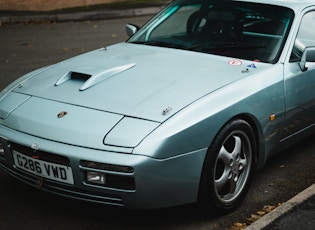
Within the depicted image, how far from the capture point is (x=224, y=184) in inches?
162

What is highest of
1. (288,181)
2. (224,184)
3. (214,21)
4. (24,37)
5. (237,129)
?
(214,21)

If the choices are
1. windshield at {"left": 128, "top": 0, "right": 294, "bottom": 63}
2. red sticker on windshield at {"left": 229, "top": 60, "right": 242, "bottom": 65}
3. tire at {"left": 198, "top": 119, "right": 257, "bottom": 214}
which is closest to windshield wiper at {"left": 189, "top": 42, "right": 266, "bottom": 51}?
windshield at {"left": 128, "top": 0, "right": 294, "bottom": 63}

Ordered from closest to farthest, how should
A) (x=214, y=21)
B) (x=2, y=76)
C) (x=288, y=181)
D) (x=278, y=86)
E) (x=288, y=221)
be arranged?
(x=288, y=221) → (x=278, y=86) → (x=288, y=181) → (x=214, y=21) → (x=2, y=76)

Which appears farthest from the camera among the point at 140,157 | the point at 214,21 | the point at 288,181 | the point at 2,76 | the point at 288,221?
the point at 2,76

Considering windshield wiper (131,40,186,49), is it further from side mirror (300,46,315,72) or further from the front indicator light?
the front indicator light

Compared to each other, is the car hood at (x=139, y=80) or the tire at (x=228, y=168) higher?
the car hood at (x=139, y=80)

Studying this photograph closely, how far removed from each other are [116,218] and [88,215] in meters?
0.19

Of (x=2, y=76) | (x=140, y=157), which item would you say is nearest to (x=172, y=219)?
(x=140, y=157)

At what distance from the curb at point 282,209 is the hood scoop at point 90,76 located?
4.82 feet

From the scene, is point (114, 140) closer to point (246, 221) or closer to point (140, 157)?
point (140, 157)

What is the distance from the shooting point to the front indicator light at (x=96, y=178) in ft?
12.1

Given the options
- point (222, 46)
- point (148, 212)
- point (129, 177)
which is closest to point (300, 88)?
point (222, 46)

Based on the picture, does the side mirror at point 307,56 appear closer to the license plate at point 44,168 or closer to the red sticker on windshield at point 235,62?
the red sticker on windshield at point 235,62

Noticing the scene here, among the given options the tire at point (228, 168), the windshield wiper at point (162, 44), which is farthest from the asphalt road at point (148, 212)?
the windshield wiper at point (162, 44)
